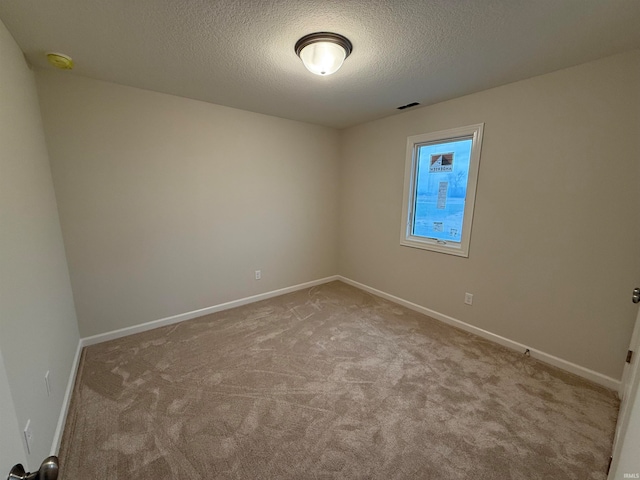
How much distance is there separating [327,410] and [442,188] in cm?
254

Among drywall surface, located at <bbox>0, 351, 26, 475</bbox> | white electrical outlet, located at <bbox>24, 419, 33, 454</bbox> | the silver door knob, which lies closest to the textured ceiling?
drywall surface, located at <bbox>0, 351, 26, 475</bbox>

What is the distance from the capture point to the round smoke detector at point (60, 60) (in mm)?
1891

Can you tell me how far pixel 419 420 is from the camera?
174cm

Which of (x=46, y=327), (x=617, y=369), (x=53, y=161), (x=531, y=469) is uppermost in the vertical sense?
(x=53, y=161)

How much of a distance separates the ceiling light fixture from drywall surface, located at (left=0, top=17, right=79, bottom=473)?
1.66 metres

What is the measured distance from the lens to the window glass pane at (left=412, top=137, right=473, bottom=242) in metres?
2.88

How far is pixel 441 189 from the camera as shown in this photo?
308 centimetres

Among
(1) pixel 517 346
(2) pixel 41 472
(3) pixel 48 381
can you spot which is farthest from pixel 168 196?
(1) pixel 517 346

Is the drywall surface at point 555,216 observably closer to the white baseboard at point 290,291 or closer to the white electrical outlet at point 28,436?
the white baseboard at point 290,291

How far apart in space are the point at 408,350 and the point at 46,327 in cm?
268

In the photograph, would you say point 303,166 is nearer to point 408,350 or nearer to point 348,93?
point 348,93

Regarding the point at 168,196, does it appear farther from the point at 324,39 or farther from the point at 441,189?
the point at 441,189

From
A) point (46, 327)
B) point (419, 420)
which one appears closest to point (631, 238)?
point (419, 420)

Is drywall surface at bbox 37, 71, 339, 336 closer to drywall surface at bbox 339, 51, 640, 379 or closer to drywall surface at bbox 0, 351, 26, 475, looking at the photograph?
drywall surface at bbox 339, 51, 640, 379
